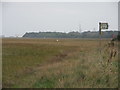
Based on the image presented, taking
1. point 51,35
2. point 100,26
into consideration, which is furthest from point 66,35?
point 100,26

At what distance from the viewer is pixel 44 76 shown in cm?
984

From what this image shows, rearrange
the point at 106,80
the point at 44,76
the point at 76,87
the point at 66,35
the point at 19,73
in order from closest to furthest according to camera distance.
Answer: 1. the point at 76,87
2. the point at 106,80
3. the point at 44,76
4. the point at 19,73
5. the point at 66,35

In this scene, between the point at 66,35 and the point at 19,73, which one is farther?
the point at 66,35

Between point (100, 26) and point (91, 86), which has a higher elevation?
point (100, 26)

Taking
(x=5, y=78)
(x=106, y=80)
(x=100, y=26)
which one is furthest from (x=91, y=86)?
(x=100, y=26)

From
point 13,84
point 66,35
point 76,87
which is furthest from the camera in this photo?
point 66,35

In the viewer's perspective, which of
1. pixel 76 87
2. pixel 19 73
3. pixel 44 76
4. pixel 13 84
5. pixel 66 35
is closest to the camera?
pixel 76 87

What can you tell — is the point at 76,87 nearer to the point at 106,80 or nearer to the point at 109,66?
the point at 106,80

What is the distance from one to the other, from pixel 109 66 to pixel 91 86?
287 centimetres

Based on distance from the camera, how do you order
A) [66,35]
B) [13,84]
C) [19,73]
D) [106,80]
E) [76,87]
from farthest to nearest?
[66,35] → [19,73] → [13,84] → [106,80] → [76,87]

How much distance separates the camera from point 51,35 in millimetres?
172250

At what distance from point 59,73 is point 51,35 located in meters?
163

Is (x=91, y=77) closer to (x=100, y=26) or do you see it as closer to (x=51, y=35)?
(x=100, y=26)

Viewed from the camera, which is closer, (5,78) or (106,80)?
(106,80)
